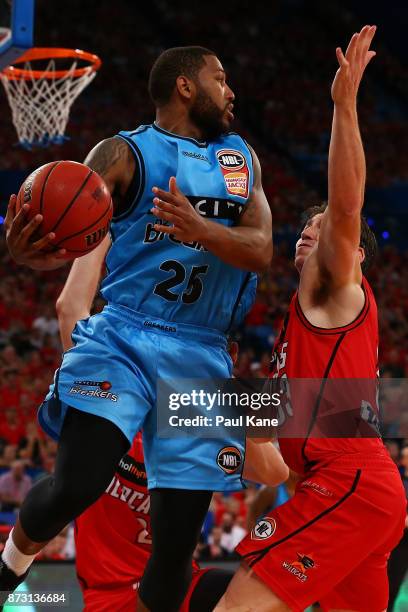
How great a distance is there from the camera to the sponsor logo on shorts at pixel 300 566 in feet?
10.2

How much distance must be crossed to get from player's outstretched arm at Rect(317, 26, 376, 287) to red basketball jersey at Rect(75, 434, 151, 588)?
1.20 metres

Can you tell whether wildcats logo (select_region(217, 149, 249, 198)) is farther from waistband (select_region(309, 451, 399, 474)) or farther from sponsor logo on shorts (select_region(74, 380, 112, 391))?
waistband (select_region(309, 451, 399, 474))

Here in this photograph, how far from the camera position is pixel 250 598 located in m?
3.10

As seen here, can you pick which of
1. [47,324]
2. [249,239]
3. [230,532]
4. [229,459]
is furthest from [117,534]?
[47,324]

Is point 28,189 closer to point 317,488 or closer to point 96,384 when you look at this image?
point 96,384

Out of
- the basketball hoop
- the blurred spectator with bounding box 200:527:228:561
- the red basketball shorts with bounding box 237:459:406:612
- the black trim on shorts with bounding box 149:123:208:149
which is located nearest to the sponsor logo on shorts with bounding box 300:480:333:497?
the red basketball shorts with bounding box 237:459:406:612

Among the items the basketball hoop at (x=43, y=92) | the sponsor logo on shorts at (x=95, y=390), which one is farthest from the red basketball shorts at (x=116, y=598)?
the basketball hoop at (x=43, y=92)

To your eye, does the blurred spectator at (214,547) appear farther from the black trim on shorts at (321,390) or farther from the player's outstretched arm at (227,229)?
the player's outstretched arm at (227,229)

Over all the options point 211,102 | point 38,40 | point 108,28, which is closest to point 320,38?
point 108,28

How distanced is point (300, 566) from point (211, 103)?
175 centimetres

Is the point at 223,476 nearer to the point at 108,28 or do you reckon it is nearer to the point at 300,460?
the point at 300,460

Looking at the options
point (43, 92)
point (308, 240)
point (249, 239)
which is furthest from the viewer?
point (43, 92)

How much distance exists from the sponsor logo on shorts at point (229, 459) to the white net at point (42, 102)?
5.14m

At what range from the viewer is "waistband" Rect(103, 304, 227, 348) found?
130 inches
